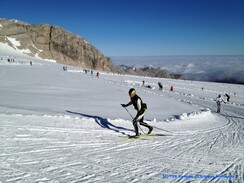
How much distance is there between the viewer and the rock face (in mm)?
113250

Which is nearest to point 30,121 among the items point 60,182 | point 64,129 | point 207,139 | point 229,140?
point 64,129

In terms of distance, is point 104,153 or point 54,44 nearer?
point 104,153

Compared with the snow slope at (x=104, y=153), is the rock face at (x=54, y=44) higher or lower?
higher

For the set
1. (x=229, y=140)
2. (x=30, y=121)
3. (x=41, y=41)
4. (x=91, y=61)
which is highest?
(x=41, y=41)

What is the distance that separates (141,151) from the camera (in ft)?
25.5

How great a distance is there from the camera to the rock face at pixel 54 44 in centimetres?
11325

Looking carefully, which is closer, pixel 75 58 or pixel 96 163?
pixel 96 163

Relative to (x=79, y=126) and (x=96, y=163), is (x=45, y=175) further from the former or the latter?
(x=79, y=126)

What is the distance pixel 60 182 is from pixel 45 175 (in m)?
0.45

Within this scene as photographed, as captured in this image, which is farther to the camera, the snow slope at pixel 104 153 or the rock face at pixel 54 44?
the rock face at pixel 54 44

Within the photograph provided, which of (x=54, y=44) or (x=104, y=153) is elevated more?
(x=54, y=44)

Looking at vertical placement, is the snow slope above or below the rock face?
below

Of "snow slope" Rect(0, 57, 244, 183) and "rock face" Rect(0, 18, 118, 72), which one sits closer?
"snow slope" Rect(0, 57, 244, 183)

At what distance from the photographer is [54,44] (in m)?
127
